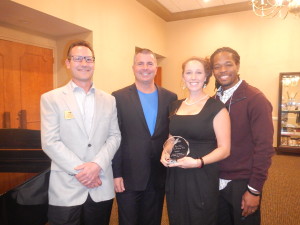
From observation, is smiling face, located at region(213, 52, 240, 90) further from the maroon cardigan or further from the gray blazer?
the gray blazer

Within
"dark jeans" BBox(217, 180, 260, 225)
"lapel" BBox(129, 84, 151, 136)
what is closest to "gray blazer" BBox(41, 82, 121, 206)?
"lapel" BBox(129, 84, 151, 136)

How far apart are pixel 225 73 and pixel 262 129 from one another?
456mm

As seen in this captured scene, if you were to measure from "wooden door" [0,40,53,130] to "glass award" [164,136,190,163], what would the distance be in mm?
2976

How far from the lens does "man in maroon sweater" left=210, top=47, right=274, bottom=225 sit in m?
1.49

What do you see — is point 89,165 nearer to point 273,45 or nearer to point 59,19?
point 59,19

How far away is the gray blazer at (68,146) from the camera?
59.6 inches

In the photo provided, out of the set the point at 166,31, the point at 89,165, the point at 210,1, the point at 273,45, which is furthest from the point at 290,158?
the point at 89,165

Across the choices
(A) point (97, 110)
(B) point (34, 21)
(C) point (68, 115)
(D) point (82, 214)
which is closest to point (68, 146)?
(C) point (68, 115)

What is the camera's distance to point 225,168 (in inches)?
62.6

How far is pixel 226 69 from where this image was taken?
5.43 ft

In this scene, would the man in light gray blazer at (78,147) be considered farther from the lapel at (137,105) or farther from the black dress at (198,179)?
the black dress at (198,179)

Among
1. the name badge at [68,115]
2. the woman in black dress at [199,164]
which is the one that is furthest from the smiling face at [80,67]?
the woman in black dress at [199,164]

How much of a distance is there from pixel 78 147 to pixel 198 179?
816 mm

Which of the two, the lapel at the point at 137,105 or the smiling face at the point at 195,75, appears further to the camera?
the lapel at the point at 137,105
